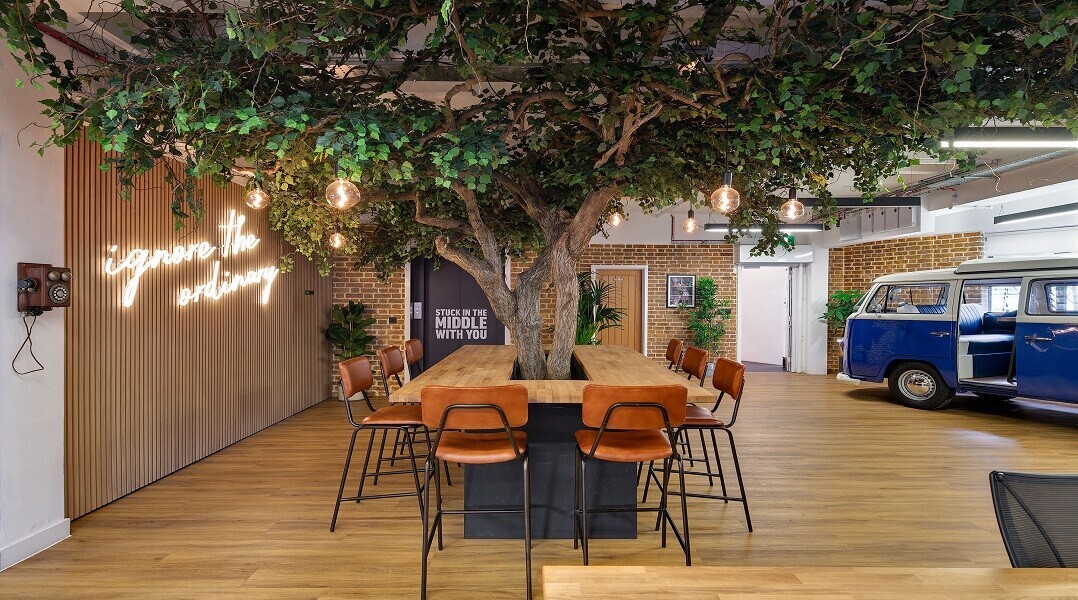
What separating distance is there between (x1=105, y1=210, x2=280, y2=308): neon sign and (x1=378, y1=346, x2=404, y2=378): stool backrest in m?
1.80

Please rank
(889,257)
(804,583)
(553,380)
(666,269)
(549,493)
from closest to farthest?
1. (804,583)
2. (549,493)
3. (553,380)
4. (889,257)
5. (666,269)

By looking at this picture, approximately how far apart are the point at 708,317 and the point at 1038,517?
28.3ft

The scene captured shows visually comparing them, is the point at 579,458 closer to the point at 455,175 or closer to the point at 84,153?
the point at 455,175

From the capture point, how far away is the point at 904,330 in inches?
284

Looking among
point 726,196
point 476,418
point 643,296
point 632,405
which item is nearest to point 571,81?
point 726,196

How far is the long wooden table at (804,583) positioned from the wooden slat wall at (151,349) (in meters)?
3.55

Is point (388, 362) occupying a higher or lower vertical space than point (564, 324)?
lower

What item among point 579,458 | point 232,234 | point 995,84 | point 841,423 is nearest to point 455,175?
point 579,458

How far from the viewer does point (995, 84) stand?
8.08 ft

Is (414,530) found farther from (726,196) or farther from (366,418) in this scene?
(726,196)

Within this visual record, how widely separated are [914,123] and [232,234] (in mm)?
5439

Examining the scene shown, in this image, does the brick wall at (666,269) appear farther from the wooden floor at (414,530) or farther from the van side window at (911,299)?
the wooden floor at (414,530)

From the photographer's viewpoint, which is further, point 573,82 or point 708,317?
point 708,317

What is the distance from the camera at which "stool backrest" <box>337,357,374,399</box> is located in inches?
137
